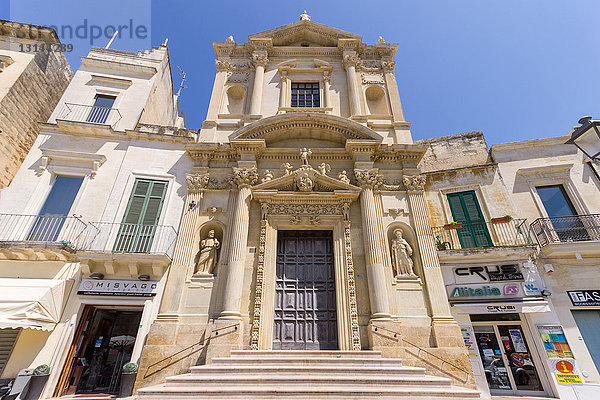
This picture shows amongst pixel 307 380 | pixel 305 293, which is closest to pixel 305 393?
pixel 307 380

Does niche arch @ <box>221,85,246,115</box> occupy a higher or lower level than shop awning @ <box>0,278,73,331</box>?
higher

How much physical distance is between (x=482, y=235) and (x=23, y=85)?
1968 cm

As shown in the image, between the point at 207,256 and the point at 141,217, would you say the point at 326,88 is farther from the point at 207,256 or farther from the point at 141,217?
the point at 141,217

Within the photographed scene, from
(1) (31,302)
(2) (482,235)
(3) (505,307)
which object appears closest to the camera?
(1) (31,302)

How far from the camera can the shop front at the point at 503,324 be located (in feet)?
27.2

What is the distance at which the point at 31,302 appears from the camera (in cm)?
738

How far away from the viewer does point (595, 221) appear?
9594mm

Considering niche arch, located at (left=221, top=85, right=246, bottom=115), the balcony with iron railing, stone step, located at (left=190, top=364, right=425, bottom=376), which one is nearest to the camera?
stone step, located at (left=190, top=364, right=425, bottom=376)

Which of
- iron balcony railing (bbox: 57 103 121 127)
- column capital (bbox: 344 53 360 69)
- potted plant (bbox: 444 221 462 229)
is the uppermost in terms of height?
column capital (bbox: 344 53 360 69)

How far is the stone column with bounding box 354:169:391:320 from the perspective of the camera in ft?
26.9

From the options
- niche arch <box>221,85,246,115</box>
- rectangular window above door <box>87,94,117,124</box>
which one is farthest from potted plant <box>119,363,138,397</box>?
niche arch <box>221,85,246,115</box>

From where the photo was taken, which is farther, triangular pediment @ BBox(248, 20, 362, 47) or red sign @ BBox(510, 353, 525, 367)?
triangular pediment @ BBox(248, 20, 362, 47)

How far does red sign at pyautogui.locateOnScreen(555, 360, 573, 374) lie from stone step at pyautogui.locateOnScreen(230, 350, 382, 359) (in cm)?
538

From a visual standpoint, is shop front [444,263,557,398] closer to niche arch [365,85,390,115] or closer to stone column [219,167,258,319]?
stone column [219,167,258,319]
